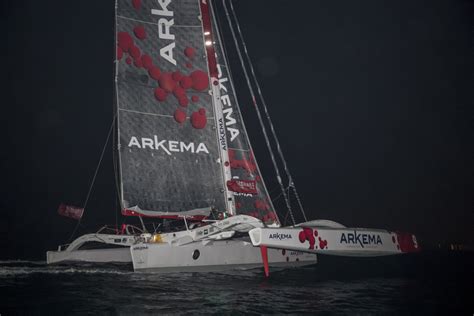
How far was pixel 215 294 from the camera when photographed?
10.7m

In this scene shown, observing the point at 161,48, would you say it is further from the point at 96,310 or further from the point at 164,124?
the point at 96,310

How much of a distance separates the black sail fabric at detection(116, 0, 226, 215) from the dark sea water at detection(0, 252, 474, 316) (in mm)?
3336

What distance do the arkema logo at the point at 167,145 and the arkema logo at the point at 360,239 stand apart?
21.9 feet

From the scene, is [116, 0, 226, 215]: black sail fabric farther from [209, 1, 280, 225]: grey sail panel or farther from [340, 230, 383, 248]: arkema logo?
[340, 230, 383, 248]: arkema logo

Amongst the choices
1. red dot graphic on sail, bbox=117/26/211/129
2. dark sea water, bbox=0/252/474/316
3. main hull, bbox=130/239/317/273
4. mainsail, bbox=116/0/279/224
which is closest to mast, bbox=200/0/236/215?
mainsail, bbox=116/0/279/224

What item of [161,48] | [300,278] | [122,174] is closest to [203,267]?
[300,278]

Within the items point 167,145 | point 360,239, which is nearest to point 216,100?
point 167,145

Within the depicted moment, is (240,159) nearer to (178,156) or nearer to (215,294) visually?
(178,156)

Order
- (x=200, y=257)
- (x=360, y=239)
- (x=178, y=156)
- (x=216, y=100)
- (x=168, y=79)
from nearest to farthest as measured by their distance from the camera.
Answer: (x=360, y=239), (x=200, y=257), (x=178, y=156), (x=168, y=79), (x=216, y=100)

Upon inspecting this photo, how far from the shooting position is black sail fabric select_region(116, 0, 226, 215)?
54.0 ft

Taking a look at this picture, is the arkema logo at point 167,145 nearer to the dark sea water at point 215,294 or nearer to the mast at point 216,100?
the mast at point 216,100

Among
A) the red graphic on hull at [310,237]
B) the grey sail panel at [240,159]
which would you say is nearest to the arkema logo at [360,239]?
the red graphic on hull at [310,237]

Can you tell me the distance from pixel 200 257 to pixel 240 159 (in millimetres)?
6516

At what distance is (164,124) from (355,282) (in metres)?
9.55
